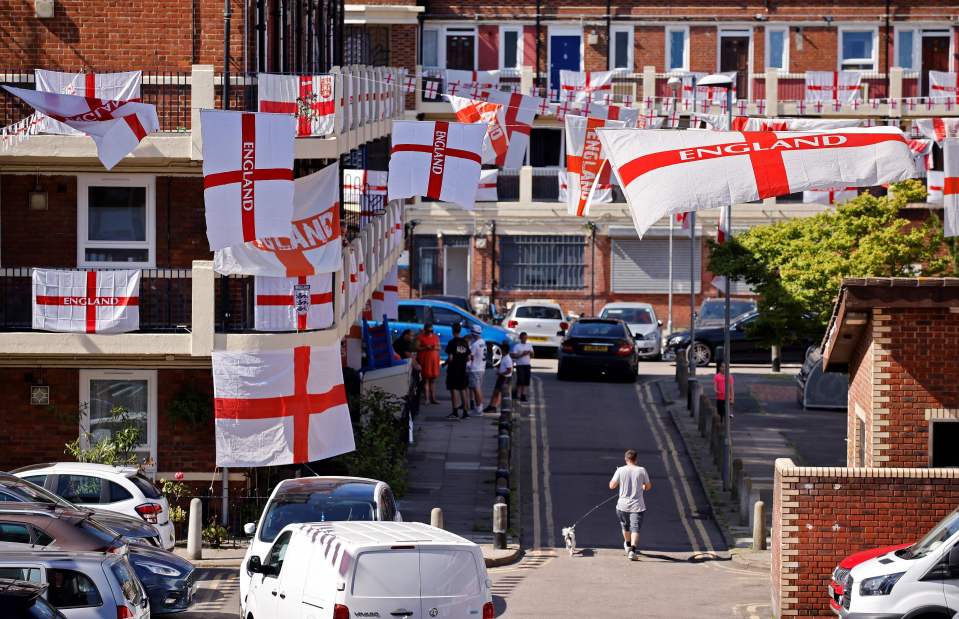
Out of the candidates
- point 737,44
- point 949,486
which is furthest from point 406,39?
point 949,486

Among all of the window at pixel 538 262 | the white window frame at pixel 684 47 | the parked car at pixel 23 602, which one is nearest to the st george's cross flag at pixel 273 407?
the parked car at pixel 23 602

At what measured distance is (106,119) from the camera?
21.1 meters

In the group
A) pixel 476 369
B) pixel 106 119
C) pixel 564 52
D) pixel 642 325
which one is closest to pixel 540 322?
pixel 642 325

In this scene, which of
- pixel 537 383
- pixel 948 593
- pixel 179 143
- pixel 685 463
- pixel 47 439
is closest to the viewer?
pixel 948 593

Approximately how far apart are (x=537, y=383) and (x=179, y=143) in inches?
712

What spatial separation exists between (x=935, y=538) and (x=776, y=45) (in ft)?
130

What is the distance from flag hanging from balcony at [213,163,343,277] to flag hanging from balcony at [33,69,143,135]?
2.66m

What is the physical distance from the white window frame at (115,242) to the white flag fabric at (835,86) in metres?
32.2

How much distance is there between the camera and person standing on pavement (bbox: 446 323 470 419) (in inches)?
1294

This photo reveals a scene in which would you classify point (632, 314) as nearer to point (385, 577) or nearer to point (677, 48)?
point (677, 48)

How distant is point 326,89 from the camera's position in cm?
2317

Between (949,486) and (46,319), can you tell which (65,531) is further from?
(949,486)

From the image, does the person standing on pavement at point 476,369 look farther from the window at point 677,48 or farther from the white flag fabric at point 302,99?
the window at point 677,48

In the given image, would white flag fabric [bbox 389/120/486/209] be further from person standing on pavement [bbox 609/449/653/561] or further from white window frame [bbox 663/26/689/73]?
white window frame [bbox 663/26/689/73]
